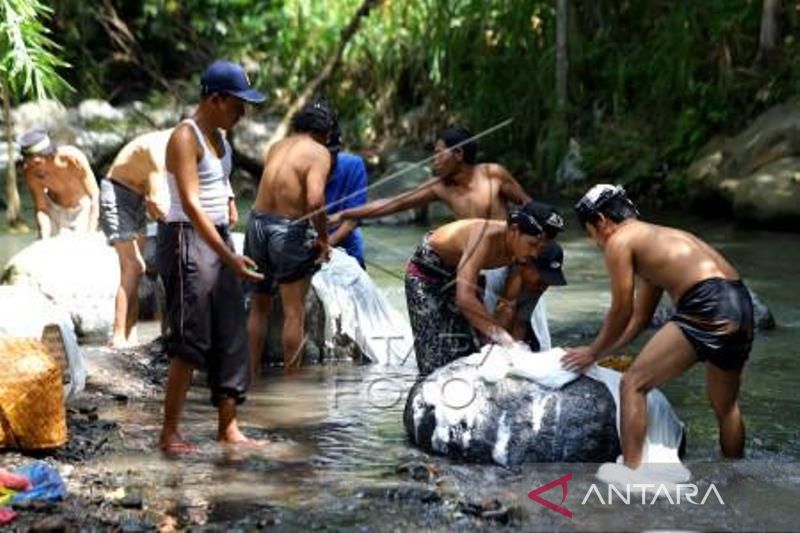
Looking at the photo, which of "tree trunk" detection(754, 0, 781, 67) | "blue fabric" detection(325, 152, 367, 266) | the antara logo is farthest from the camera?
"tree trunk" detection(754, 0, 781, 67)

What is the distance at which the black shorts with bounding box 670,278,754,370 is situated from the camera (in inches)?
228

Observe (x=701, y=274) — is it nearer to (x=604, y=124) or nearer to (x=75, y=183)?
(x=75, y=183)

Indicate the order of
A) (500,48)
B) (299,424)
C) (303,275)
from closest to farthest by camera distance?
(299,424) < (303,275) < (500,48)

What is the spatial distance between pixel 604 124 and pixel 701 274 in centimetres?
1302

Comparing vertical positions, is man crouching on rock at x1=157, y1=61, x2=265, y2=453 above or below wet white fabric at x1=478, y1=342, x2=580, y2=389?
above

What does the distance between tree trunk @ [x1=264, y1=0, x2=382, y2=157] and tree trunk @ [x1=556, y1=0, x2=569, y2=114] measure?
9.26 feet

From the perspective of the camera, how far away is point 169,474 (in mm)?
5699

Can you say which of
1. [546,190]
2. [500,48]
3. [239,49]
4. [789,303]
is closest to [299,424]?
[789,303]

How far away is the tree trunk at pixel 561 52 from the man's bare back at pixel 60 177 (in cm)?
972

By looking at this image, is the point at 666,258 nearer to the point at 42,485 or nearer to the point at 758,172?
the point at 42,485

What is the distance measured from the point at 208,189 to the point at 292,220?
186 centimetres

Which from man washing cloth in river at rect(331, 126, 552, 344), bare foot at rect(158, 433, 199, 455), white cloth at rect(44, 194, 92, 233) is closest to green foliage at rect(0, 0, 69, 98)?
white cloth at rect(44, 194, 92, 233)

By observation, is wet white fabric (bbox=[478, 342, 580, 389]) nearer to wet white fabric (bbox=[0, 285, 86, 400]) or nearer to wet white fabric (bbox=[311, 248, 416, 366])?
wet white fabric (bbox=[0, 285, 86, 400])

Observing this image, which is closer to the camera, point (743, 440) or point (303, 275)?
point (743, 440)
